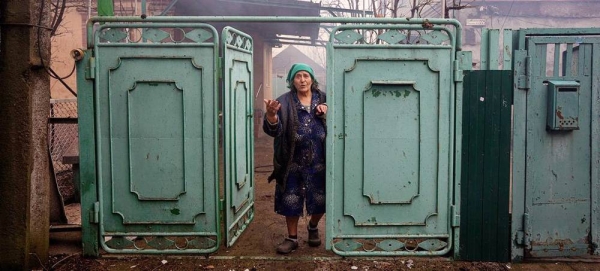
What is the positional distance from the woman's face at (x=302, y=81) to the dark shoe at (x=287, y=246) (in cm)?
142

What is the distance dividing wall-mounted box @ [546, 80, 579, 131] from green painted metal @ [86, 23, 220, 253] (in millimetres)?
2859

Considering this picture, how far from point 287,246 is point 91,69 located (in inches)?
93.1

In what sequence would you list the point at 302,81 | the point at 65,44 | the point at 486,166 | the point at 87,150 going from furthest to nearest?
the point at 65,44 < the point at 302,81 < the point at 87,150 < the point at 486,166

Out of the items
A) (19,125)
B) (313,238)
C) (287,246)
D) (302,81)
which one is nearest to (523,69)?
(302,81)

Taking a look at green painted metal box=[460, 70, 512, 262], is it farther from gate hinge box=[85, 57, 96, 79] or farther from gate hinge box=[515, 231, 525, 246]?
gate hinge box=[85, 57, 96, 79]

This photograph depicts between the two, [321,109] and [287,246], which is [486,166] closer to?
[321,109]

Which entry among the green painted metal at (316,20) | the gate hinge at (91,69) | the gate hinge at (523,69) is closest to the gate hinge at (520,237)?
the gate hinge at (523,69)

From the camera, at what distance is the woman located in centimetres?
486

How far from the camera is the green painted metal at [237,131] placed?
191 inches

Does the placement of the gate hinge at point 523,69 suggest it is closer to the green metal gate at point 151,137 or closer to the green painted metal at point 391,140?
the green painted metal at point 391,140

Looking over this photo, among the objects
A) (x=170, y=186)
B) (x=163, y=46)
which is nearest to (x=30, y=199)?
(x=170, y=186)

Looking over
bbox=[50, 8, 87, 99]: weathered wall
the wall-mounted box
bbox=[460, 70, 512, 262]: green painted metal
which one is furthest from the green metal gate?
bbox=[50, 8, 87, 99]: weathered wall

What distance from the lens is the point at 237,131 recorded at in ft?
17.4

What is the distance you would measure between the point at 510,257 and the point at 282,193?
211 centimetres
